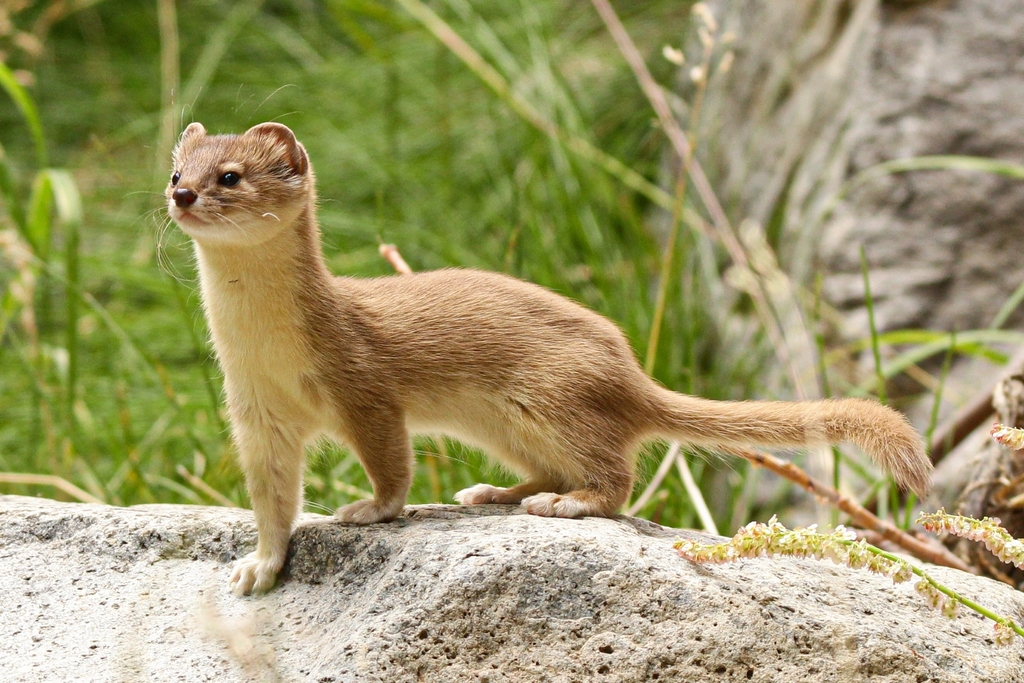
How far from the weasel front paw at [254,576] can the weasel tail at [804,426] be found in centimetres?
114

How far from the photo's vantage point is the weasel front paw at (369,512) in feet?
9.43

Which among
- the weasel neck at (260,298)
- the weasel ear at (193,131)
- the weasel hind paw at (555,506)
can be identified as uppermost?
the weasel ear at (193,131)

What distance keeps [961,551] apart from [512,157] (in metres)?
4.28

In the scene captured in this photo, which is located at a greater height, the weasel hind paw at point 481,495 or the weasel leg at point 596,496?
the weasel leg at point 596,496

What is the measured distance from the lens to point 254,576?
2775 mm

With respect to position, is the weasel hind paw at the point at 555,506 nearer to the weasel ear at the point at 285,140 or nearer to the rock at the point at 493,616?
the rock at the point at 493,616

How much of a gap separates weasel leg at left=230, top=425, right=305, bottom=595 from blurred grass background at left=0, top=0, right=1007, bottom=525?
55 centimetres

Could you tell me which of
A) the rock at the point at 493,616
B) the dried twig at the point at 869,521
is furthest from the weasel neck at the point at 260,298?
the dried twig at the point at 869,521

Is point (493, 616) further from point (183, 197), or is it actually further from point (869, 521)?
point (869, 521)

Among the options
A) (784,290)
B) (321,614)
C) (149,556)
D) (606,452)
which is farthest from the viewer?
(784,290)

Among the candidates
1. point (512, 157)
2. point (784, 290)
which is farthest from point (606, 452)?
point (512, 157)

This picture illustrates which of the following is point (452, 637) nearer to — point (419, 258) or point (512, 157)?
point (419, 258)

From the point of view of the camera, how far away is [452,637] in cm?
242

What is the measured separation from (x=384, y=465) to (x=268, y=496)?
31 centimetres
